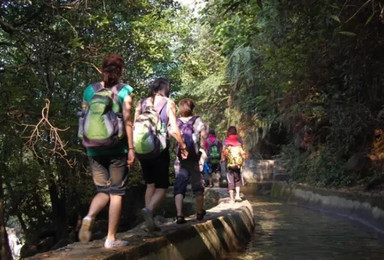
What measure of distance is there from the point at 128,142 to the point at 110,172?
1.10ft

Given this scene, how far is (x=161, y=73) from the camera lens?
18.4 m

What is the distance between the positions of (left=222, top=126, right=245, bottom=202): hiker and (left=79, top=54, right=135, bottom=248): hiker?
5.27 meters

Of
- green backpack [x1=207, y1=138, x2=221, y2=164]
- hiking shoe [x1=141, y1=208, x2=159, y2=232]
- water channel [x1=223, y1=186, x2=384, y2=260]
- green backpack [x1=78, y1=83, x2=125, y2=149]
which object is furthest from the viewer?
green backpack [x1=207, y1=138, x2=221, y2=164]

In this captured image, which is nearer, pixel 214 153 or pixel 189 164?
pixel 189 164

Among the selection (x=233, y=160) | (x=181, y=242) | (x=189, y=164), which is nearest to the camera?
(x=181, y=242)

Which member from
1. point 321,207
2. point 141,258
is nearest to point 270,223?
point 321,207

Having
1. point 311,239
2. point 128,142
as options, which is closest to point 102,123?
point 128,142

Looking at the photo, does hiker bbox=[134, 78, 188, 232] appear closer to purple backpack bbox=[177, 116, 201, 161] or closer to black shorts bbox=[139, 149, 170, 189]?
black shorts bbox=[139, 149, 170, 189]

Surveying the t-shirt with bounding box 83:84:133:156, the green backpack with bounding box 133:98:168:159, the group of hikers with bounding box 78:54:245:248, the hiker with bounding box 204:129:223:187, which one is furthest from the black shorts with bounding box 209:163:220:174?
the t-shirt with bounding box 83:84:133:156

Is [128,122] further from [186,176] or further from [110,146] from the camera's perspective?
[186,176]

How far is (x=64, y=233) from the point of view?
1524cm

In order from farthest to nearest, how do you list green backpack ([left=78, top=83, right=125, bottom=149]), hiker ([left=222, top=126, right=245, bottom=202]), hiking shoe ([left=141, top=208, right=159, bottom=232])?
hiker ([left=222, top=126, right=245, bottom=202]), hiking shoe ([left=141, top=208, right=159, bottom=232]), green backpack ([left=78, top=83, right=125, bottom=149])

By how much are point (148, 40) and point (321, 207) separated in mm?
6621

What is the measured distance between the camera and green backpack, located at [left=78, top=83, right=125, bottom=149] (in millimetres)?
4223
